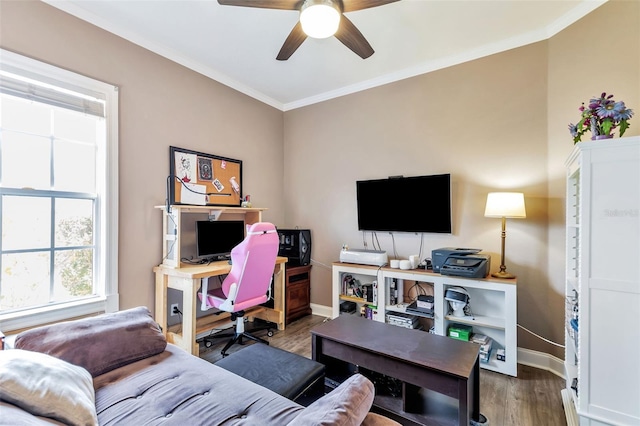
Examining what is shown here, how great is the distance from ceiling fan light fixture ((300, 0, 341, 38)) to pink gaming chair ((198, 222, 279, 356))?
1.46m

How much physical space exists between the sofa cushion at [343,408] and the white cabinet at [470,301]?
74.2 inches

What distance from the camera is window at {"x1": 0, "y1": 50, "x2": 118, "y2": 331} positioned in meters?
1.92

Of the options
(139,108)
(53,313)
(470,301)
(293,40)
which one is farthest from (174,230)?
(470,301)

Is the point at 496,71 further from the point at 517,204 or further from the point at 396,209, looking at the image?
the point at 396,209

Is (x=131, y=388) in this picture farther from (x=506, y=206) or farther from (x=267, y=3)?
(x=506, y=206)

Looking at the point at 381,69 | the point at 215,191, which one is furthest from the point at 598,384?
the point at 215,191

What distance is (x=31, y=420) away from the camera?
0.79m

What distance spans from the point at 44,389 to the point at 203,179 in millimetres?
2272

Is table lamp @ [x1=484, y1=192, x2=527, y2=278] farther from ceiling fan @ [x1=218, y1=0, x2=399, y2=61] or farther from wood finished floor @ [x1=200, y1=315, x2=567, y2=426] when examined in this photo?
ceiling fan @ [x1=218, y1=0, x2=399, y2=61]

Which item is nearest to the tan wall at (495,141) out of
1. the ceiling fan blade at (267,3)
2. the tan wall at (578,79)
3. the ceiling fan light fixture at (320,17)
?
the tan wall at (578,79)

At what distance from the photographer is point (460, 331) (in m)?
2.51

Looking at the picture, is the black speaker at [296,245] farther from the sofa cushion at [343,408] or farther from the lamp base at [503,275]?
the sofa cushion at [343,408]

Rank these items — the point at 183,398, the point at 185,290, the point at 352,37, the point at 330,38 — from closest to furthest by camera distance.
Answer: the point at 183,398 → the point at 352,37 → the point at 185,290 → the point at 330,38

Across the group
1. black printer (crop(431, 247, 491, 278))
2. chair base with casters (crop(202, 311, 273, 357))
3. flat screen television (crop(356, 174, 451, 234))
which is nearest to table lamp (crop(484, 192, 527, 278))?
black printer (crop(431, 247, 491, 278))
